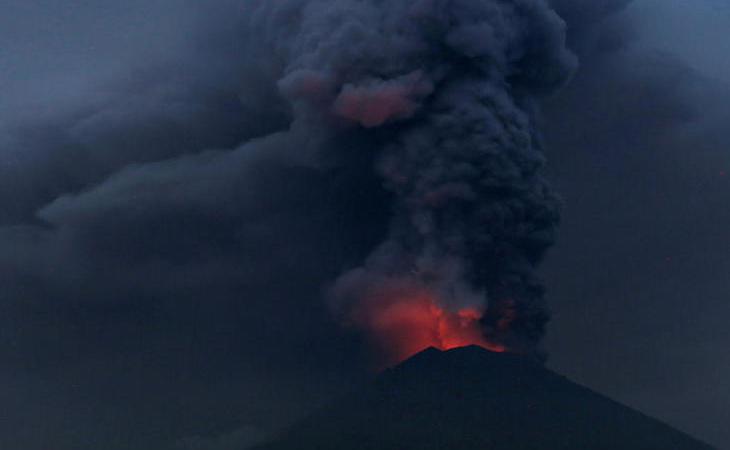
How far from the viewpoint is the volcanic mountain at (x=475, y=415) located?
40.4 metres

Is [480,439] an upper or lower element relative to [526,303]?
lower

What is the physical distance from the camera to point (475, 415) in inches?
1663

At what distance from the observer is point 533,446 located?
129 ft

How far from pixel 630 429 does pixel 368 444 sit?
40.1 feet

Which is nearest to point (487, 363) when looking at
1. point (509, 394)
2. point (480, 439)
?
point (509, 394)

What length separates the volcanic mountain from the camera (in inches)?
1591

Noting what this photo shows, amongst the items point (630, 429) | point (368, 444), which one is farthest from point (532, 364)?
point (368, 444)

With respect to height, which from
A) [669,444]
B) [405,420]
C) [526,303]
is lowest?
[669,444]

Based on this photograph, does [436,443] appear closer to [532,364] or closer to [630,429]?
[532,364]

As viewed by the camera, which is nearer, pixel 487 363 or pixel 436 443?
pixel 436 443

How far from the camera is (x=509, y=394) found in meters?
42.9

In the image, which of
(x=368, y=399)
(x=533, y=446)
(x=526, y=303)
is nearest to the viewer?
(x=533, y=446)

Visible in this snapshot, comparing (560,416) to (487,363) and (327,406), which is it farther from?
(327,406)

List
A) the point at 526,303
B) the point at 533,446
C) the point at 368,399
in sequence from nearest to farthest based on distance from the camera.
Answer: the point at 533,446
the point at 526,303
the point at 368,399
